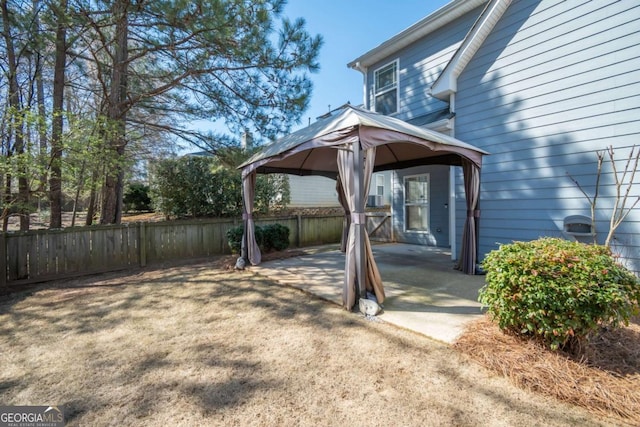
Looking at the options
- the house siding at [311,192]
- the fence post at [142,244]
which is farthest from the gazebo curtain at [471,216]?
the house siding at [311,192]

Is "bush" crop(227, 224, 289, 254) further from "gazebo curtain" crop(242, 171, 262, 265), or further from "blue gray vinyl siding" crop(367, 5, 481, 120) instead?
"blue gray vinyl siding" crop(367, 5, 481, 120)

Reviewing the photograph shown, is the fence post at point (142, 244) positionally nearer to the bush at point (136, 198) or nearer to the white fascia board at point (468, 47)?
the white fascia board at point (468, 47)

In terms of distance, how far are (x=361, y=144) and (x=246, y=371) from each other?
2.59 metres

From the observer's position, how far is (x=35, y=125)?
4.72 meters

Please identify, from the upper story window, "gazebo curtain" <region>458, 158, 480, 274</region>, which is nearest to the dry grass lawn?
"gazebo curtain" <region>458, 158, 480, 274</region>

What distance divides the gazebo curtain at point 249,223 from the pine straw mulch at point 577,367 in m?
4.34

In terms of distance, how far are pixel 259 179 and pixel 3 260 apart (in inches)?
240

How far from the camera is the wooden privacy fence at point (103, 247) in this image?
4.91 meters

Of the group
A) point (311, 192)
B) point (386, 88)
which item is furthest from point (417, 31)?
point (311, 192)

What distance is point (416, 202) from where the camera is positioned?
8.19 metres

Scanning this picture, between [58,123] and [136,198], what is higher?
[58,123]

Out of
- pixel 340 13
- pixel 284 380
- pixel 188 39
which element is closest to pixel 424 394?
pixel 284 380

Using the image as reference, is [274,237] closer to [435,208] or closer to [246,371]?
[435,208]

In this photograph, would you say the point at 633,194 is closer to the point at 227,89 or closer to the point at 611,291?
the point at 611,291
